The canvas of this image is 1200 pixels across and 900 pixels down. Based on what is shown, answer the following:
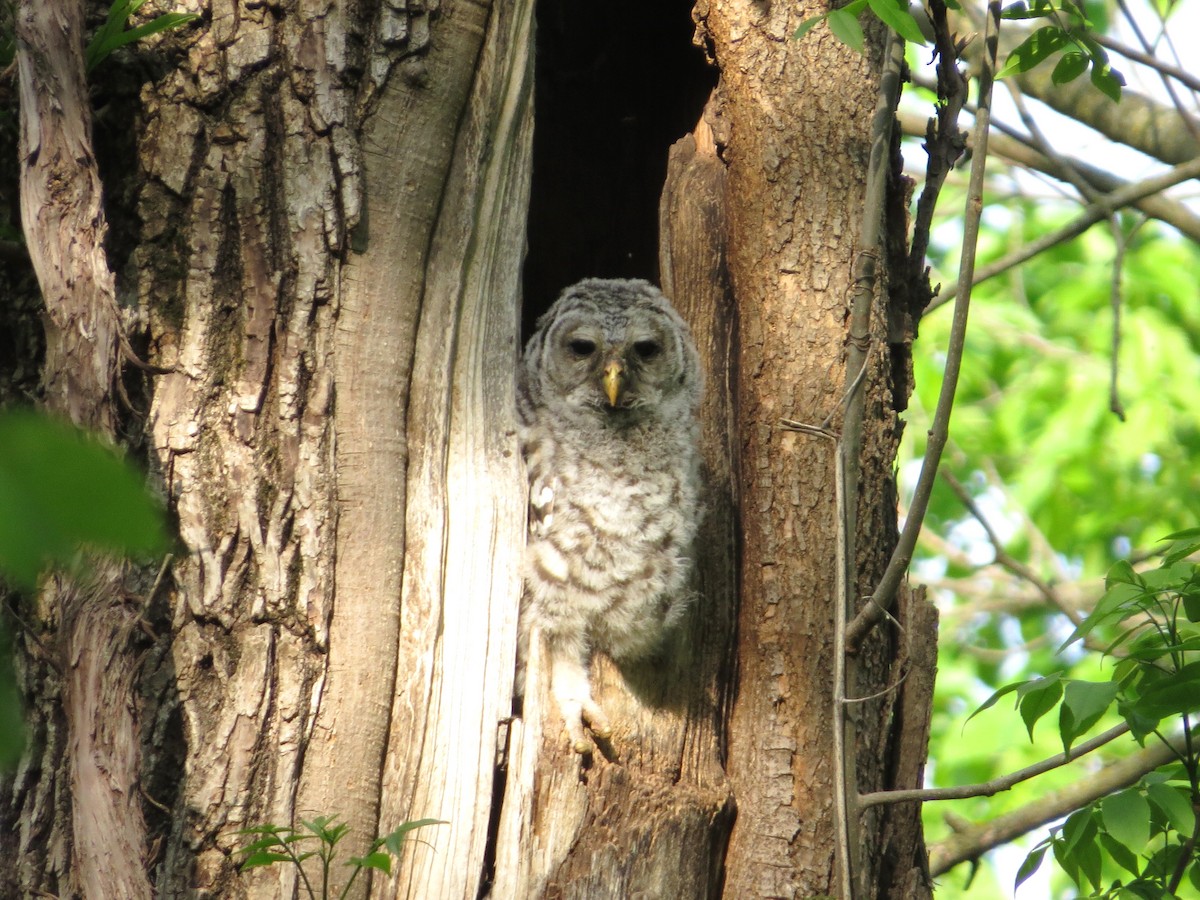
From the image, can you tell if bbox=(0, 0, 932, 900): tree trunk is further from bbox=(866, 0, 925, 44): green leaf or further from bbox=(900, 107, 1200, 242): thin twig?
bbox=(900, 107, 1200, 242): thin twig

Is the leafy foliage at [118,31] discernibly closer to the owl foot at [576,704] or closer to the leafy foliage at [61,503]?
the owl foot at [576,704]

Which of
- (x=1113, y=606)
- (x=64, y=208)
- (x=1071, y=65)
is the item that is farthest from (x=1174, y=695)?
(x=64, y=208)

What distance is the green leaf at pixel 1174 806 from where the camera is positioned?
1.89 meters

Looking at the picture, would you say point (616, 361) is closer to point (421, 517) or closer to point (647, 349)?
point (647, 349)

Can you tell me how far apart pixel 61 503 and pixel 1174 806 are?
185 centimetres

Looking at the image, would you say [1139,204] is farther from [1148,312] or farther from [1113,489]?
[1113,489]

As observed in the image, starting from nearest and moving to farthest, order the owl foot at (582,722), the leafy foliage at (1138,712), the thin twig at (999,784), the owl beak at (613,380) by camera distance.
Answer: the thin twig at (999,784) → the leafy foliage at (1138,712) → the owl foot at (582,722) → the owl beak at (613,380)

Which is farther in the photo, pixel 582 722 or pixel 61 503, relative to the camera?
pixel 582 722

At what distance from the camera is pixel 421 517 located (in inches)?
89.3

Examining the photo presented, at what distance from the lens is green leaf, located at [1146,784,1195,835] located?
1890mm

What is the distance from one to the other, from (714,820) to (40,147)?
5.78ft

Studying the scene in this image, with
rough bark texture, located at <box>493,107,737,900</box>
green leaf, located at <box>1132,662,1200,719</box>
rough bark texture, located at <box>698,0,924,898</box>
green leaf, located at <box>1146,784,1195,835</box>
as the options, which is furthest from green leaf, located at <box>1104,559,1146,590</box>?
rough bark texture, located at <box>493,107,737,900</box>

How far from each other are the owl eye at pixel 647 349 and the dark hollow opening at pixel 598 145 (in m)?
0.89

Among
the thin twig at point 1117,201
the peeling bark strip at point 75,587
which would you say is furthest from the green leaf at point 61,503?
the thin twig at point 1117,201
